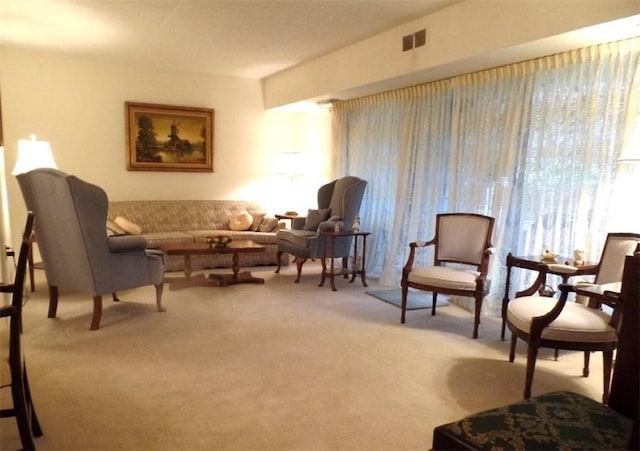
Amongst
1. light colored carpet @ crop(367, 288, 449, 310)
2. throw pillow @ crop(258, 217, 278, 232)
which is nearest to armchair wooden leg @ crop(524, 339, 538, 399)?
light colored carpet @ crop(367, 288, 449, 310)

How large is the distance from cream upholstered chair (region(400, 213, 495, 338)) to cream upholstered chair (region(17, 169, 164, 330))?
7.39 ft

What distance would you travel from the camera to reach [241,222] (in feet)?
20.6

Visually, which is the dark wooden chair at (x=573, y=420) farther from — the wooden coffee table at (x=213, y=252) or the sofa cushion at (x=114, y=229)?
the sofa cushion at (x=114, y=229)

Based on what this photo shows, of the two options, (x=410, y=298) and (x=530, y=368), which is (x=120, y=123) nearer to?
(x=410, y=298)

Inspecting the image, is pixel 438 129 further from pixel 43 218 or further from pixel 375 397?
pixel 43 218

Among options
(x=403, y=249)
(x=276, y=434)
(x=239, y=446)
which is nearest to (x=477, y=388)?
(x=276, y=434)

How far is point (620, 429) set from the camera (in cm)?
131

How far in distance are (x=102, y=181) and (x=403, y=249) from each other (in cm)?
402

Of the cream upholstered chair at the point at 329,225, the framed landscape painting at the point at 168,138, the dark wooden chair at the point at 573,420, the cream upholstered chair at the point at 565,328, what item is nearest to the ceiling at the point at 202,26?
the framed landscape painting at the point at 168,138

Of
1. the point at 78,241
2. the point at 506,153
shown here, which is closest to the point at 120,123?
the point at 78,241

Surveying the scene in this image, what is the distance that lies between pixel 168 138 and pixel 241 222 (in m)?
1.55

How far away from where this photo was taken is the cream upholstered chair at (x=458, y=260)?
348 cm

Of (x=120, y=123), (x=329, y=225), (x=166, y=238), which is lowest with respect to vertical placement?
(x=166, y=238)

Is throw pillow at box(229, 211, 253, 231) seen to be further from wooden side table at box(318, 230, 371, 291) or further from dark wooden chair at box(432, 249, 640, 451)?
dark wooden chair at box(432, 249, 640, 451)
